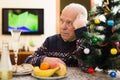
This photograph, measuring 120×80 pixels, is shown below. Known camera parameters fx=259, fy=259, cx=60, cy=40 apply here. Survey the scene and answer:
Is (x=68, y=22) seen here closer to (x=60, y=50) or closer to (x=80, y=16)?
(x=80, y=16)

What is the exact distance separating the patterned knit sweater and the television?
3.72 meters

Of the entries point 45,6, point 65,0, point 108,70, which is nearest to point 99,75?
point 108,70

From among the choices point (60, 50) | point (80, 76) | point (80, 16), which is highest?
point (80, 16)

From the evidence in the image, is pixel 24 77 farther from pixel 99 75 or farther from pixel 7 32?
pixel 7 32

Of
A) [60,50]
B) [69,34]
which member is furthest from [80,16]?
[60,50]

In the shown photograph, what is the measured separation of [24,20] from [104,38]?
4341 millimetres

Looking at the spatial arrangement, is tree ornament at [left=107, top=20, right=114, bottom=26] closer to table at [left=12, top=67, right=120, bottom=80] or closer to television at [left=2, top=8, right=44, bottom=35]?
table at [left=12, top=67, right=120, bottom=80]

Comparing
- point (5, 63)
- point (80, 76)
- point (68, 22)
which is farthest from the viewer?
point (68, 22)

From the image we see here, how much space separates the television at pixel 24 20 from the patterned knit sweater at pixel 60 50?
3.72 metres

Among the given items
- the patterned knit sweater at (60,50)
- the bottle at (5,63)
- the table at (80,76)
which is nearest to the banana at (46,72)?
the table at (80,76)

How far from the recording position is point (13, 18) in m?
5.71

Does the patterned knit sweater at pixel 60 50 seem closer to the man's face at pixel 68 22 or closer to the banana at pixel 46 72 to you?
the man's face at pixel 68 22

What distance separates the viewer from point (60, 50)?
1961 millimetres

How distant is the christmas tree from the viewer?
4.92ft
